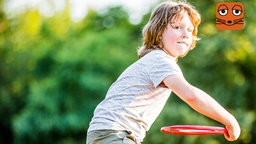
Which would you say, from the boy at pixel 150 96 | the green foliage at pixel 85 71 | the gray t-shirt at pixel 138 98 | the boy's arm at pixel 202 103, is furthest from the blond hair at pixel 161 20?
the green foliage at pixel 85 71

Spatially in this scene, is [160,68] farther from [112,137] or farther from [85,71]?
[85,71]

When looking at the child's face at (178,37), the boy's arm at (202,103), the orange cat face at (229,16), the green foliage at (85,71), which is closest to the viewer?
the boy's arm at (202,103)

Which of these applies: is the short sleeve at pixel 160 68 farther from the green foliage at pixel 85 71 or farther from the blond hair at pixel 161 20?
the green foliage at pixel 85 71

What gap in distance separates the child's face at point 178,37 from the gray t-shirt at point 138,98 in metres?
0.07

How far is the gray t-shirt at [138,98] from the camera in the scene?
2572 millimetres

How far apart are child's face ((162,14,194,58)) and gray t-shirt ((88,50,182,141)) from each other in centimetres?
7

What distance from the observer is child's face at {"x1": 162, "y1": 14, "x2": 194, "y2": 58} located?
269cm

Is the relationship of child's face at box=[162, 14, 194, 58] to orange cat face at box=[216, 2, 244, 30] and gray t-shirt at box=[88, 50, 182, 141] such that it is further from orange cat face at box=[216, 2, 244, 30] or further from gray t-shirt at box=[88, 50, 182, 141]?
orange cat face at box=[216, 2, 244, 30]

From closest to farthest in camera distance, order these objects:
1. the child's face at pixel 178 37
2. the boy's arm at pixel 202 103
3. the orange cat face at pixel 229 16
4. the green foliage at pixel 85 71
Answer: the boy's arm at pixel 202 103
the child's face at pixel 178 37
the orange cat face at pixel 229 16
the green foliage at pixel 85 71

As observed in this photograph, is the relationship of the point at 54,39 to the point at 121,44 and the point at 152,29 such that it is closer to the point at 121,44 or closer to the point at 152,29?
the point at 121,44

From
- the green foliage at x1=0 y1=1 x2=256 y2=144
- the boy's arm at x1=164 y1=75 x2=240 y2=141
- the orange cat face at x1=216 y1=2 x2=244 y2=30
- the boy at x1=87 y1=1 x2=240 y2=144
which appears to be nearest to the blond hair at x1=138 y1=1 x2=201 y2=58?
the boy at x1=87 y1=1 x2=240 y2=144

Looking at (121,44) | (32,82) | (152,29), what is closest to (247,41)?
(121,44)

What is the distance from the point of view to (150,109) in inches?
103

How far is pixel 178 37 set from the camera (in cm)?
269
